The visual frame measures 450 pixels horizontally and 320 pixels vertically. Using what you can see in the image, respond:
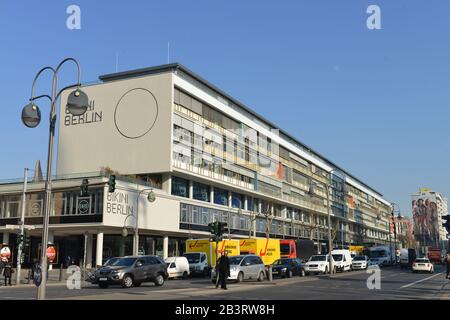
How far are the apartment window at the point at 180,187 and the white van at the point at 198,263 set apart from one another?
760 inches

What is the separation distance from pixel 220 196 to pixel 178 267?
33.3 m

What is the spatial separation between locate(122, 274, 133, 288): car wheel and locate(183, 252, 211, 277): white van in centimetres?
1693

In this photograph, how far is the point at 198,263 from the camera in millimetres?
43656

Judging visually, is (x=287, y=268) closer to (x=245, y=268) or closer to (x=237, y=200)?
(x=245, y=268)

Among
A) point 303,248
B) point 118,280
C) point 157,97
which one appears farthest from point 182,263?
point 157,97

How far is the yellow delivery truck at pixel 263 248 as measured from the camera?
48031 mm

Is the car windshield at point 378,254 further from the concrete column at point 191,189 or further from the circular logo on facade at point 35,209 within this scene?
the circular logo on facade at point 35,209

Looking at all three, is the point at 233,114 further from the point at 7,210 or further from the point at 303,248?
the point at 7,210

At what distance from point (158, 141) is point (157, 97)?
18.5 feet

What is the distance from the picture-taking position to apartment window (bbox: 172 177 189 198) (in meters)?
63.7

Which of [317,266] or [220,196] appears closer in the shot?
[317,266]

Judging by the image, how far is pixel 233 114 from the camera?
77.9 m

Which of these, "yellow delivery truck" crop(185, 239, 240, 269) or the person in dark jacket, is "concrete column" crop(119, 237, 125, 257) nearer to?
"yellow delivery truck" crop(185, 239, 240, 269)

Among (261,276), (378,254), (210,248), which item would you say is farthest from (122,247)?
(378,254)
